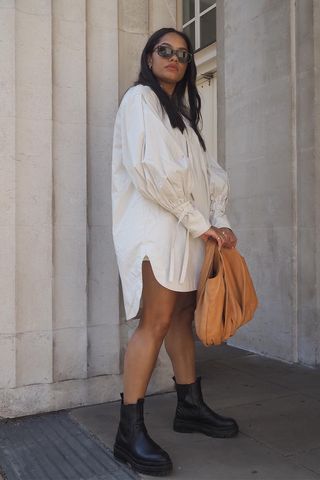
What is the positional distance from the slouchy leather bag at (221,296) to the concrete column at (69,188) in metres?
1.10

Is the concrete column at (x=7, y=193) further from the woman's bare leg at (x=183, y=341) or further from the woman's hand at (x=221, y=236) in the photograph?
the woman's hand at (x=221, y=236)

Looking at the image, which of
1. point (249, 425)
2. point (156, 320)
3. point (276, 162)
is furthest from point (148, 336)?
point (276, 162)

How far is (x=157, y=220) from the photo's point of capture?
2561 millimetres

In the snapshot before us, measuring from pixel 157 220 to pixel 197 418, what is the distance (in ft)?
3.74

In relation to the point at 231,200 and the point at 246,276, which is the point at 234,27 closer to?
the point at 231,200

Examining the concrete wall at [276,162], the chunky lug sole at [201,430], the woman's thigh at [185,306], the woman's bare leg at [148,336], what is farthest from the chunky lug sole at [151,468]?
the concrete wall at [276,162]

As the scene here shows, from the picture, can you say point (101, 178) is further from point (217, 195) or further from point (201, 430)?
point (201, 430)

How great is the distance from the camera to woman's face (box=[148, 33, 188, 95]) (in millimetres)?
2695

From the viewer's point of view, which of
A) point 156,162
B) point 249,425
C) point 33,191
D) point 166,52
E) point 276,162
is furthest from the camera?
point 276,162

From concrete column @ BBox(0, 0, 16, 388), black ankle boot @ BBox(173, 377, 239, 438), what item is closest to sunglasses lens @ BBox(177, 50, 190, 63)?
concrete column @ BBox(0, 0, 16, 388)

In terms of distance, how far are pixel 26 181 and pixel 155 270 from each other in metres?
1.18

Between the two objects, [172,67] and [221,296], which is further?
[172,67]

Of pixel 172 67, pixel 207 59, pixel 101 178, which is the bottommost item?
pixel 101 178

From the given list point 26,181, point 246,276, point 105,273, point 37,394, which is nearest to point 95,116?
point 26,181
